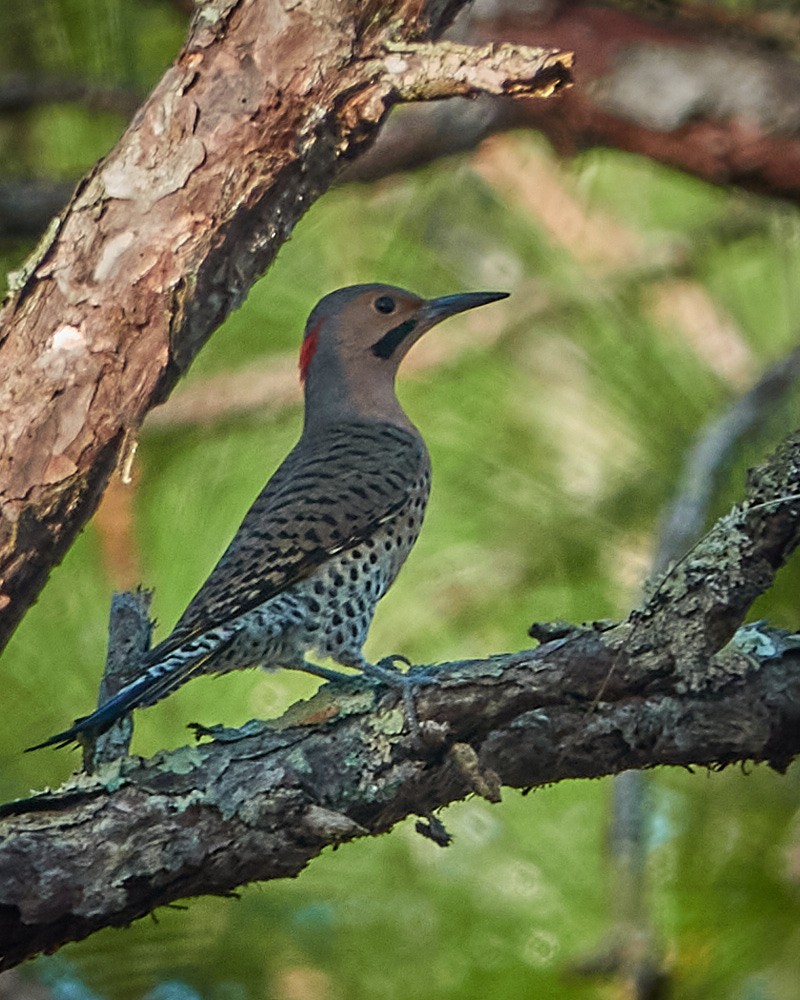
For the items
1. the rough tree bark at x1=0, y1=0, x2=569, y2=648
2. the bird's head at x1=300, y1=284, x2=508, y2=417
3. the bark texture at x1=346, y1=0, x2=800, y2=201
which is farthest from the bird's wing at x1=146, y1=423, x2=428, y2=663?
the bark texture at x1=346, y1=0, x2=800, y2=201

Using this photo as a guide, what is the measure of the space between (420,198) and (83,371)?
2.08m

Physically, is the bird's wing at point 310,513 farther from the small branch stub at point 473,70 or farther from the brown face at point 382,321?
the small branch stub at point 473,70

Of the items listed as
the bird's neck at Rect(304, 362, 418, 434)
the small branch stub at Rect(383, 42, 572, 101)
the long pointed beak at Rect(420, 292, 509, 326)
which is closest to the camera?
the small branch stub at Rect(383, 42, 572, 101)

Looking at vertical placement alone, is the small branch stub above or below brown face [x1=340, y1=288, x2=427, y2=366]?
below

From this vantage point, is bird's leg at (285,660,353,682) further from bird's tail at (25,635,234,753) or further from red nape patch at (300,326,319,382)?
red nape patch at (300,326,319,382)

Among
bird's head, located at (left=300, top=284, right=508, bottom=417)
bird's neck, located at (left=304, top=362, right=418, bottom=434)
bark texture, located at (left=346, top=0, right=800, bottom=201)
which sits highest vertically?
bark texture, located at (left=346, top=0, right=800, bottom=201)

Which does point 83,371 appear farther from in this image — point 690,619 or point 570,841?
point 570,841

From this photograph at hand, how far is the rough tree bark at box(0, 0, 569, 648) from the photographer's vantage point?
2.10m

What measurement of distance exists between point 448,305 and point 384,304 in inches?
5.8

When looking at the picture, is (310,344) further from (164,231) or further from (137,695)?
(137,695)

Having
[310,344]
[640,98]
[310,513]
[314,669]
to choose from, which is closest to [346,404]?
[310,344]

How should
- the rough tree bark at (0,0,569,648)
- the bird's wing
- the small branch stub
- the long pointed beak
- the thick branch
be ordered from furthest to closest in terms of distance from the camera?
the long pointed beak
the bird's wing
the rough tree bark at (0,0,569,648)
the small branch stub
the thick branch

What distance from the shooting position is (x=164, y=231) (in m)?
2.10

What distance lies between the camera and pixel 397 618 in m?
3.25
